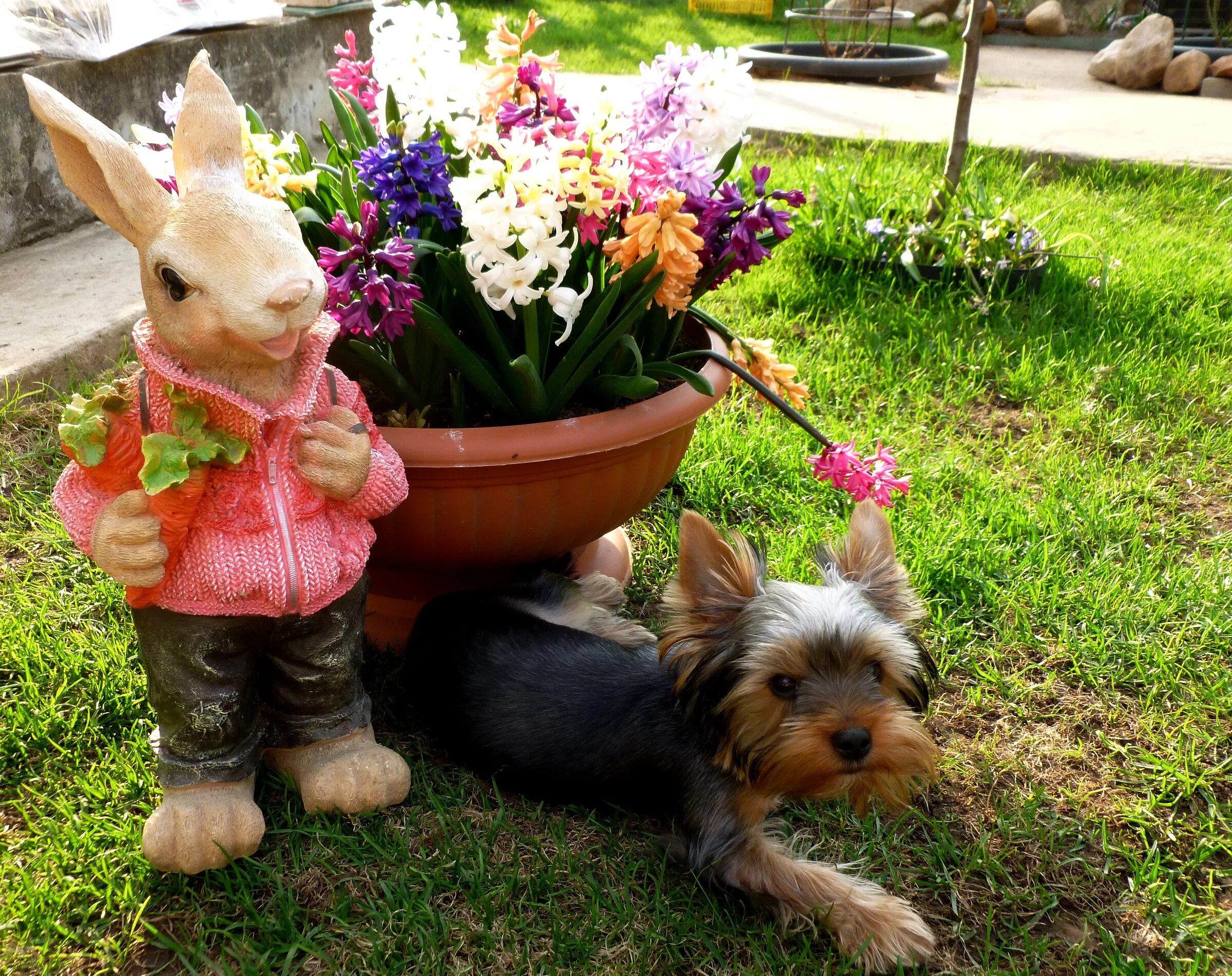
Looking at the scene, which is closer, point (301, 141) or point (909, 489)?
point (301, 141)

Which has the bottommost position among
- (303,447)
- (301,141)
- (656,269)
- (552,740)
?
(552,740)

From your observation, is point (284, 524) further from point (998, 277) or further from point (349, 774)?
point (998, 277)

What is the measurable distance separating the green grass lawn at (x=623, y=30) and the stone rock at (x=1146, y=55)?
64.2 inches

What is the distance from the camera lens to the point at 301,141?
273cm

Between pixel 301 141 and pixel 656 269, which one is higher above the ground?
pixel 301 141

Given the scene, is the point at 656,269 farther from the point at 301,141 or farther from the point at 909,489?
the point at 909,489

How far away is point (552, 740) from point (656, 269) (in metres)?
1.09

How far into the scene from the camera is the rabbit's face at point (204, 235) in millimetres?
1771

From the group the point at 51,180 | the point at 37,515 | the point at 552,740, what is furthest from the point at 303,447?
the point at 51,180

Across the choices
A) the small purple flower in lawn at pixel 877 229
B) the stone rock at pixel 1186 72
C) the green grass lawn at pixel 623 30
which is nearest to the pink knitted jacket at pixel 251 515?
the small purple flower in lawn at pixel 877 229

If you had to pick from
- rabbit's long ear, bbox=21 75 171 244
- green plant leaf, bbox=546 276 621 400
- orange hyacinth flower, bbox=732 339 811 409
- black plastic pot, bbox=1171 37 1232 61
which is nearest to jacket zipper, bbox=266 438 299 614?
rabbit's long ear, bbox=21 75 171 244

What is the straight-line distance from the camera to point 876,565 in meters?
2.23

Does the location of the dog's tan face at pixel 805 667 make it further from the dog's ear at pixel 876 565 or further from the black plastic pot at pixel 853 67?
the black plastic pot at pixel 853 67

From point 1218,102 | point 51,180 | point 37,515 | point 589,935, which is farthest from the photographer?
point 1218,102
